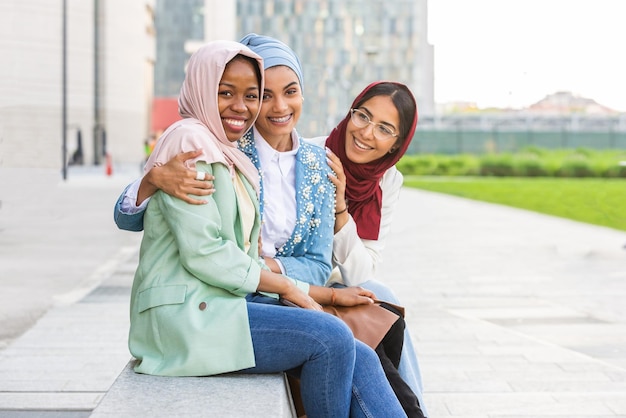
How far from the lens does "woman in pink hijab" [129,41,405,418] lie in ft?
8.95

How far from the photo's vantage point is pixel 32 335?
604cm

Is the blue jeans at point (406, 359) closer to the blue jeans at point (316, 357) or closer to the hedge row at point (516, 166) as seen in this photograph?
the blue jeans at point (316, 357)

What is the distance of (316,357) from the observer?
9.14 ft

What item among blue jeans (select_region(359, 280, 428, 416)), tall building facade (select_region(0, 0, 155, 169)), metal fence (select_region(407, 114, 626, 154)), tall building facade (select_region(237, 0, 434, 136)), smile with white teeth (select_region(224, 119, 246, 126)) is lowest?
blue jeans (select_region(359, 280, 428, 416))

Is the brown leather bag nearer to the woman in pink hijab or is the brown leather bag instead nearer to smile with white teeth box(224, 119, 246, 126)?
the woman in pink hijab

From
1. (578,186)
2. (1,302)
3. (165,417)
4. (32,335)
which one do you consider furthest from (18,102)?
(578,186)

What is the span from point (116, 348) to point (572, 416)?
2.75 m

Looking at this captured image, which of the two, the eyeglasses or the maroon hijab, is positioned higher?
the eyeglasses

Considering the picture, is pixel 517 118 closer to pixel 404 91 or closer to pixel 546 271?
pixel 546 271

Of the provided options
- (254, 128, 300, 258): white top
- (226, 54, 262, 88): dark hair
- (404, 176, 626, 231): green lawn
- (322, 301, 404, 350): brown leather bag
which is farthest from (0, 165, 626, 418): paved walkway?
(404, 176, 626, 231): green lawn

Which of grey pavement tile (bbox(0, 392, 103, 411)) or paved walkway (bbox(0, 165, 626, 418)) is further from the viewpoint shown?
paved walkway (bbox(0, 165, 626, 418))

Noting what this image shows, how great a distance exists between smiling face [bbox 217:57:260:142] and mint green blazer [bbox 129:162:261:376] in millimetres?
205

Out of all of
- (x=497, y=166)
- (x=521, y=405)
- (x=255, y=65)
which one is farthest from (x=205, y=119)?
(x=497, y=166)

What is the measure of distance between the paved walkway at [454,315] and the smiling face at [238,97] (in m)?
1.93
